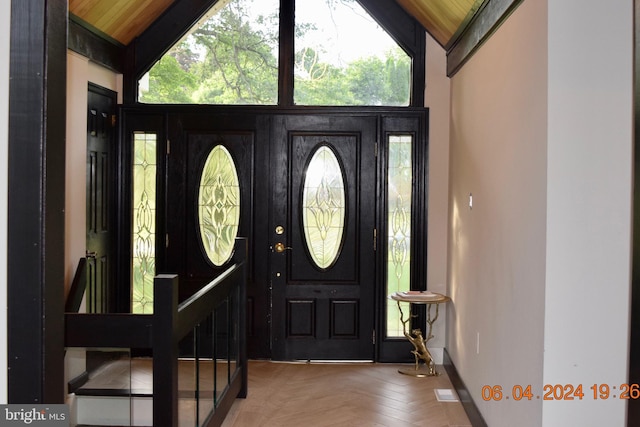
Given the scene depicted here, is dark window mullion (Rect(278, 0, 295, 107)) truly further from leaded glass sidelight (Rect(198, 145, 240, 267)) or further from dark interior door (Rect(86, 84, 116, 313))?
dark interior door (Rect(86, 84, 116, 313))

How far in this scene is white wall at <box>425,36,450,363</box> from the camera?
642 cm

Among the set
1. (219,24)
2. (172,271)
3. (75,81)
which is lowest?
(172,271)

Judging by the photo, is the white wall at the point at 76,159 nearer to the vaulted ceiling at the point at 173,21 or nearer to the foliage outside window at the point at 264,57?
the vaulted ceiling at the point at 173,21

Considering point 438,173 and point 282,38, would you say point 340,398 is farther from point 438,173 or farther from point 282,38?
point 282,38

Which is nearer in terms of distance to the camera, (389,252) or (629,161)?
(629,161)

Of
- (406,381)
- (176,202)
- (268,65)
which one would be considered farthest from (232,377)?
(268,65)

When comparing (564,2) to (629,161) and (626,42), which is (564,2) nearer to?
(626,42)

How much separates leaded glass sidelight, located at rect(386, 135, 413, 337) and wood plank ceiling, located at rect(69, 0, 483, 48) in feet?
2.90

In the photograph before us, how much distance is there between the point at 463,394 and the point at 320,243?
1831mm

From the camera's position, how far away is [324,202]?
257 inches

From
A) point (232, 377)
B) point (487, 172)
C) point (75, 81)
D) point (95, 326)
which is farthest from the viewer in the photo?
point (75, 81)

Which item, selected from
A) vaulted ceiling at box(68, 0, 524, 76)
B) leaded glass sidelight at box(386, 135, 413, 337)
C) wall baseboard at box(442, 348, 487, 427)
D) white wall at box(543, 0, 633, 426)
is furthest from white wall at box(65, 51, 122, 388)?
white wall at box(543, 0, 633, 426)

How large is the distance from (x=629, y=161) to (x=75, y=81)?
153 inches

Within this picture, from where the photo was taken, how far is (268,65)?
6.57 m
